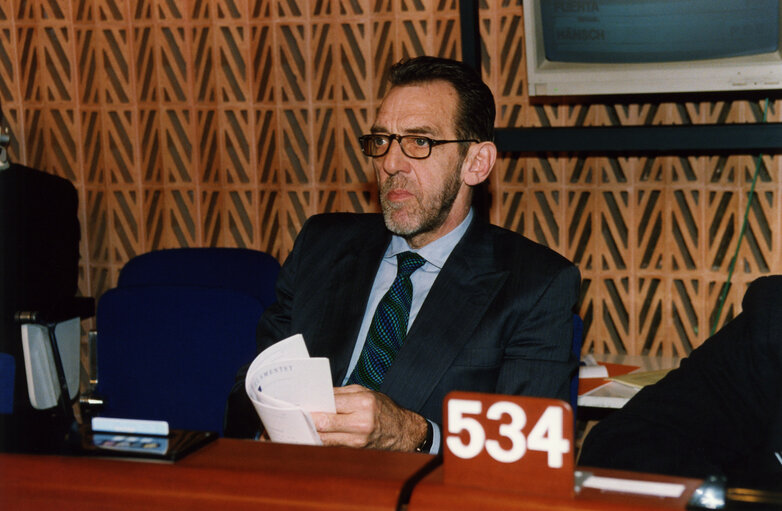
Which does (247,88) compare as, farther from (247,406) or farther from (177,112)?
(247,406)

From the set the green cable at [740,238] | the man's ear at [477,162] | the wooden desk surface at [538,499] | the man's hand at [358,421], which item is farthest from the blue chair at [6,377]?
the green cable at [740,238]

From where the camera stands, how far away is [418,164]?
1.97m

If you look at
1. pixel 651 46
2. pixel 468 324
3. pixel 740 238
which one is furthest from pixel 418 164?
pixel 740 238

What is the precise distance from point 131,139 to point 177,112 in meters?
0.25

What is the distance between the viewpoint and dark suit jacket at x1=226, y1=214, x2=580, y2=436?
1.85 m

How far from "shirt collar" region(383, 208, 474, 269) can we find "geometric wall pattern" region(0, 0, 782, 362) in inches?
52.2

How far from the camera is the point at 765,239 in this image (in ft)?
10.2

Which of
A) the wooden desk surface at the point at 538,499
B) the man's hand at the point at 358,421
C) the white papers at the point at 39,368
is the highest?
the wooden desk surface at the point at 538,499

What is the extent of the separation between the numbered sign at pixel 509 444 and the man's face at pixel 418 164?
123 cm

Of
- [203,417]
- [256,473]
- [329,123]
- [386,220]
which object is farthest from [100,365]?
[256,473]

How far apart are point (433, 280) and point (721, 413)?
0.70m

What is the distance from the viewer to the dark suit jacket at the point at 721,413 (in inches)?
59.1

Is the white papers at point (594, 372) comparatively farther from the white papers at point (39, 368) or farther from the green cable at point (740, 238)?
the white papers at point (39, 368)

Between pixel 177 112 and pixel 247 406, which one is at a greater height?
pixel 177 112
